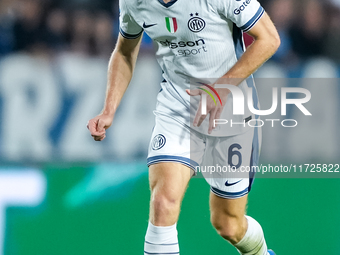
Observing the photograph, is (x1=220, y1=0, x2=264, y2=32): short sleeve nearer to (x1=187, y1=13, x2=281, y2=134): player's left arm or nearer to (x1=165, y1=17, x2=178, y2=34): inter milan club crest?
(x1=187, y1=13, x2=281, y2=134): player's left arm

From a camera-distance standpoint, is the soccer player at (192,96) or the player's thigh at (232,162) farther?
the player's thigh at (232,162)

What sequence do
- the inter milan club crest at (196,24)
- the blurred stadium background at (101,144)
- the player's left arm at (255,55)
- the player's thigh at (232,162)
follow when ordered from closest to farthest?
the player's left arm at (255,55) → the inter milan club crest at (196,24) → the player's thigh at (232,162) → the blurred stadium background at (101,144)

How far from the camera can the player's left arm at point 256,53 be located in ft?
6.38

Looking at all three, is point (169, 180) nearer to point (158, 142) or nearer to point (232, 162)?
point (158, 142)

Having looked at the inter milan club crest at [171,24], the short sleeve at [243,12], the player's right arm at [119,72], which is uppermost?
the short sleeve at [243,12]

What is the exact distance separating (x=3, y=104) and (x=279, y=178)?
1903 mm

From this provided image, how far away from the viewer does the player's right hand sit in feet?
6.64

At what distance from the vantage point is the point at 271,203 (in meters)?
3.13

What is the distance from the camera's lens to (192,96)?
2250 mm

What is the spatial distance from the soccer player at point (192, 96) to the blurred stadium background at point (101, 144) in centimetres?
69

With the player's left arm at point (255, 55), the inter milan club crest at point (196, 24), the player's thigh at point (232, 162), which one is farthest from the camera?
the player's thigh at point (232, 162)

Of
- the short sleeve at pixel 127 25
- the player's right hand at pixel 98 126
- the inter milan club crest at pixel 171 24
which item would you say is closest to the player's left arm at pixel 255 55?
the inter milan club crest at pixel 171 24

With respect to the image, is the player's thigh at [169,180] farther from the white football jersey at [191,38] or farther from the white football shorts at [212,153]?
the white football jersey at [191,38]

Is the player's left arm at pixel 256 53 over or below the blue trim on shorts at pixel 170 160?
over
